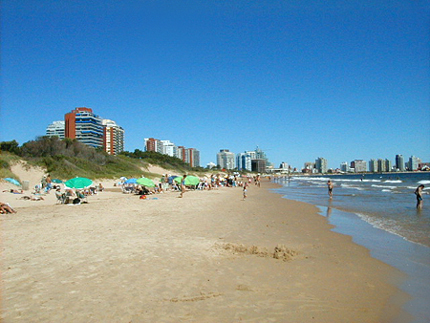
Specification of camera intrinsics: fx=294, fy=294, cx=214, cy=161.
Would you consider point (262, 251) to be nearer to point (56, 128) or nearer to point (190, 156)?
point (56, 128)

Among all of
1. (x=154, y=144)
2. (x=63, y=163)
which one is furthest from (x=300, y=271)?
(x=154, y=144)

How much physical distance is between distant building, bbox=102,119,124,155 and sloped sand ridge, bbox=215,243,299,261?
103061mm

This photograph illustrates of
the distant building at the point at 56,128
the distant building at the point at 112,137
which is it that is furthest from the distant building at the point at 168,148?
the distant building at the point at 56,128

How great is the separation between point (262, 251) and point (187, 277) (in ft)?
7.82

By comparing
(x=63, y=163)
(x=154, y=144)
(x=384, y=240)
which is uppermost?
(x=154, y=144)

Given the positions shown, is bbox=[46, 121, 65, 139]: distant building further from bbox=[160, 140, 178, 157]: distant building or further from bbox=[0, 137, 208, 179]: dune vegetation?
bbox=[0, 137, 208, 179]: dune vegetation

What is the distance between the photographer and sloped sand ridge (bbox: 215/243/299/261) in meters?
6.36

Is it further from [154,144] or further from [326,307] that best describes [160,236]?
[154,144]

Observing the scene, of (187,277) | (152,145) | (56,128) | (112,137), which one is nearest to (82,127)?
(112,137)

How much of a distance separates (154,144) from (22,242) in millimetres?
150484

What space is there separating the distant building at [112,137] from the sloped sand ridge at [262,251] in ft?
338

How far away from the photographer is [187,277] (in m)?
4.89

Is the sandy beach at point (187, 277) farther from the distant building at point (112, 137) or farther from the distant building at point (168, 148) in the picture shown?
the distant building at point (168, 148)

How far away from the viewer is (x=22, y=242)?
6.78 meters
